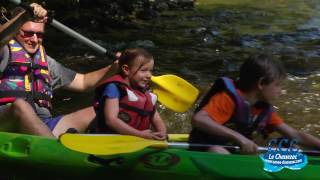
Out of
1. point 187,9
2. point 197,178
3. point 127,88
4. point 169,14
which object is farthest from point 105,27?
point 197,178

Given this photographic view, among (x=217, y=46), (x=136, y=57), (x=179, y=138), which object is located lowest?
(x=217, y=46)

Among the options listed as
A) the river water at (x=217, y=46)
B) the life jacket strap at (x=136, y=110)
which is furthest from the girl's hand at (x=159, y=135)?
the river water at (x=217, y=46)

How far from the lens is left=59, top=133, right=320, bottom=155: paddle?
3.20 metres

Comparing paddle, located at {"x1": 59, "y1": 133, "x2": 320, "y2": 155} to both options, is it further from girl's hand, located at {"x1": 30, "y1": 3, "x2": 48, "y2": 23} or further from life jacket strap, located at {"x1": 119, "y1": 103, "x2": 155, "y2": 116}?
girl's hand, located at {"x1": 30, "y1": 3, "x2": 48, "y2": 23}

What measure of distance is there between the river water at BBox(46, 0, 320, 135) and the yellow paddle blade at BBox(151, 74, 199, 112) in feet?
1.96

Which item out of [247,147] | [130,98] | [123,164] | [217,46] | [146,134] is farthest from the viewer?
[217,46]

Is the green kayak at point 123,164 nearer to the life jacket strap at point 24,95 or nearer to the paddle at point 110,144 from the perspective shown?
the paddle at point 110,144

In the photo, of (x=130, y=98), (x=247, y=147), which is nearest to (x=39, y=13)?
(x=130, y=98)

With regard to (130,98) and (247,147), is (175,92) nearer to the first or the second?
(130,98)

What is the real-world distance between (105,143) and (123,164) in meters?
0.14

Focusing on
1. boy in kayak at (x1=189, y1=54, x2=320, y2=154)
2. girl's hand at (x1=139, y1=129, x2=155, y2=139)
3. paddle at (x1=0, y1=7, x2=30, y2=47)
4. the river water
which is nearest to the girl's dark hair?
girl's hand at (x1=139, y1=129, x2=155, y2=139)

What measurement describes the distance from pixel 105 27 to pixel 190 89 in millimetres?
5095

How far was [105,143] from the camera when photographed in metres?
3.29

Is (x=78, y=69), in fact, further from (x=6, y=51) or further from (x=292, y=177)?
(x=292, y=177)
